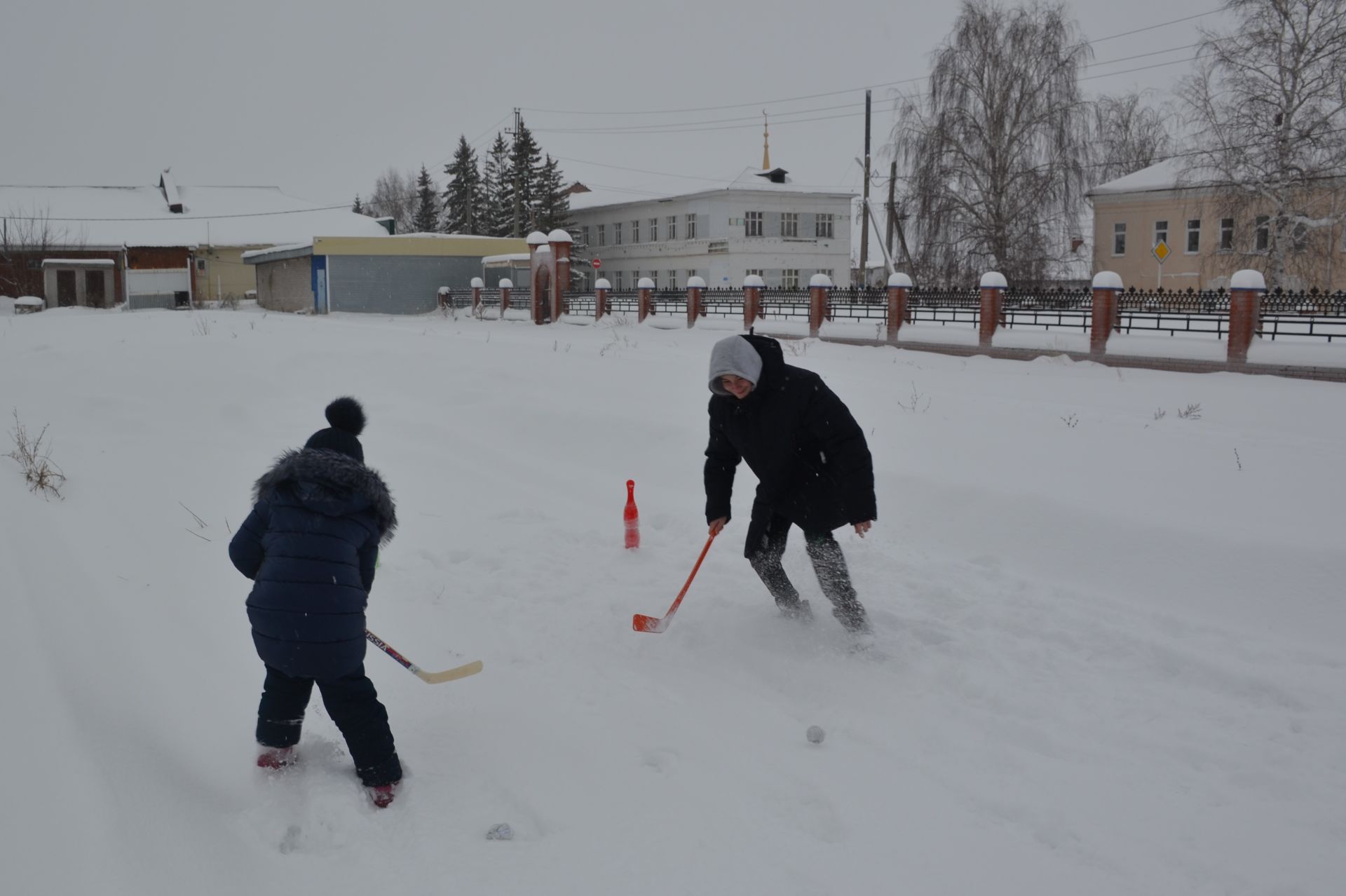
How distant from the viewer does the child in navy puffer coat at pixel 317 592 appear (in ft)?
11.4

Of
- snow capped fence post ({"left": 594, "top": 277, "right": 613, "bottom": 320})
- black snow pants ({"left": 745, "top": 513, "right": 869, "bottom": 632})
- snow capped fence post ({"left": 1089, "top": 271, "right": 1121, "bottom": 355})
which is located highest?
snow capped fence post ({"left": 594, "top": 277, "right": 613, "bottom": 320})

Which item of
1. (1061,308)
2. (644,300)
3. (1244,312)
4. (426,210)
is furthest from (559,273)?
(426,210)

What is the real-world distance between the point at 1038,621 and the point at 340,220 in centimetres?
5537

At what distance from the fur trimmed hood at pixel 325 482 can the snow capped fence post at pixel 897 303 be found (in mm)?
18909

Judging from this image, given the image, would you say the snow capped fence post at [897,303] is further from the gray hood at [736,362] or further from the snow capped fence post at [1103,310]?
the gray hood at [736,362]

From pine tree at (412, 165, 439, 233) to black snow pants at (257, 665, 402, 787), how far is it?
74959mm

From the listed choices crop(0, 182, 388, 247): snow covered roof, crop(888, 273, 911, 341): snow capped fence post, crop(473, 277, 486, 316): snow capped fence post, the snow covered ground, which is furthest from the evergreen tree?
the snow covered ground

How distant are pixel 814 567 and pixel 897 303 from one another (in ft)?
56.5

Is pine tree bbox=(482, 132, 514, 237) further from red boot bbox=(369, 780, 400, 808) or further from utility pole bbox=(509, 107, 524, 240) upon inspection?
red boot bbox=(369, 780, 400, 808)

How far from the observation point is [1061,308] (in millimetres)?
19734

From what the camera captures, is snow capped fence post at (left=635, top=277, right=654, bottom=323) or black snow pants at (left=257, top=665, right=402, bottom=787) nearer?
black snow pants at (left=257, top=665, right=402, bottom=787)

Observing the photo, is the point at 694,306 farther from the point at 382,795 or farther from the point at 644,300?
the point at 382,795

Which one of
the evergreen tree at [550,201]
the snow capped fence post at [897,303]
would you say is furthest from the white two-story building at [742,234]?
the snow capped fence post at [897,303]

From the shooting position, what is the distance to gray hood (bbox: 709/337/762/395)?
15.7 ft
